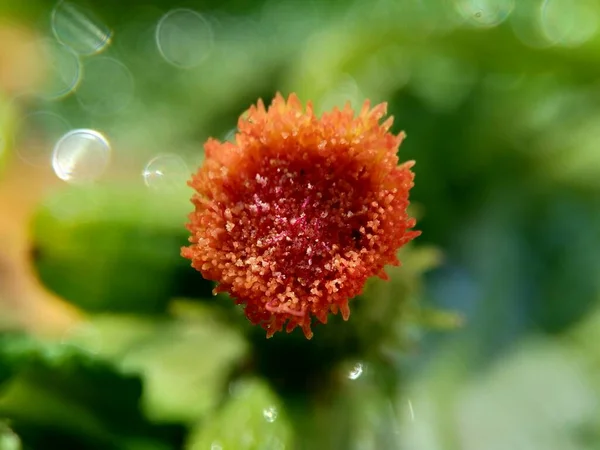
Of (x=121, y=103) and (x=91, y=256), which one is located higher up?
(x=121, y=103)

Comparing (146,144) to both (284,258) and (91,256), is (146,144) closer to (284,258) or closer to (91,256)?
(91,256)

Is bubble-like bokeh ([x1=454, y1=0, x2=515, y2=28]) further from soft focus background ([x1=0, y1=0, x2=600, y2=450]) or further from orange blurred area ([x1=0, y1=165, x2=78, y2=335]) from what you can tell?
orange blurred area ([x1=0, y1=165, x2=78, y2=335])

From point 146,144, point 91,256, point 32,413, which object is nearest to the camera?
point 32,413

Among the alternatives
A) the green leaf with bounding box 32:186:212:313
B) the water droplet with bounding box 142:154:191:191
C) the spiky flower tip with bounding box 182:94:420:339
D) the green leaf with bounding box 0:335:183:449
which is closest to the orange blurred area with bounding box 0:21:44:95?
the water droplet with bounding box 142:154:191:191

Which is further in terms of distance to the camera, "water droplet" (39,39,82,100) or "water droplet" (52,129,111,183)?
"water droplet" (39,39,82,100)

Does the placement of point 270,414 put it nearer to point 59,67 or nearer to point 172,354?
point 172,354

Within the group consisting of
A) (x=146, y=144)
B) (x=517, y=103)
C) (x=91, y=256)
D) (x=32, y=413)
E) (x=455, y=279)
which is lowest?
(x=32, y=413)

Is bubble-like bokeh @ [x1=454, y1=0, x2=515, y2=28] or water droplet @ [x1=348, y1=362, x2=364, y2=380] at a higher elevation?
bubble-like bokeh @ [x1=454, y1=0, x2=515, y2=28]

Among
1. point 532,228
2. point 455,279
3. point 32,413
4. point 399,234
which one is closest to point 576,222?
point 532,228
